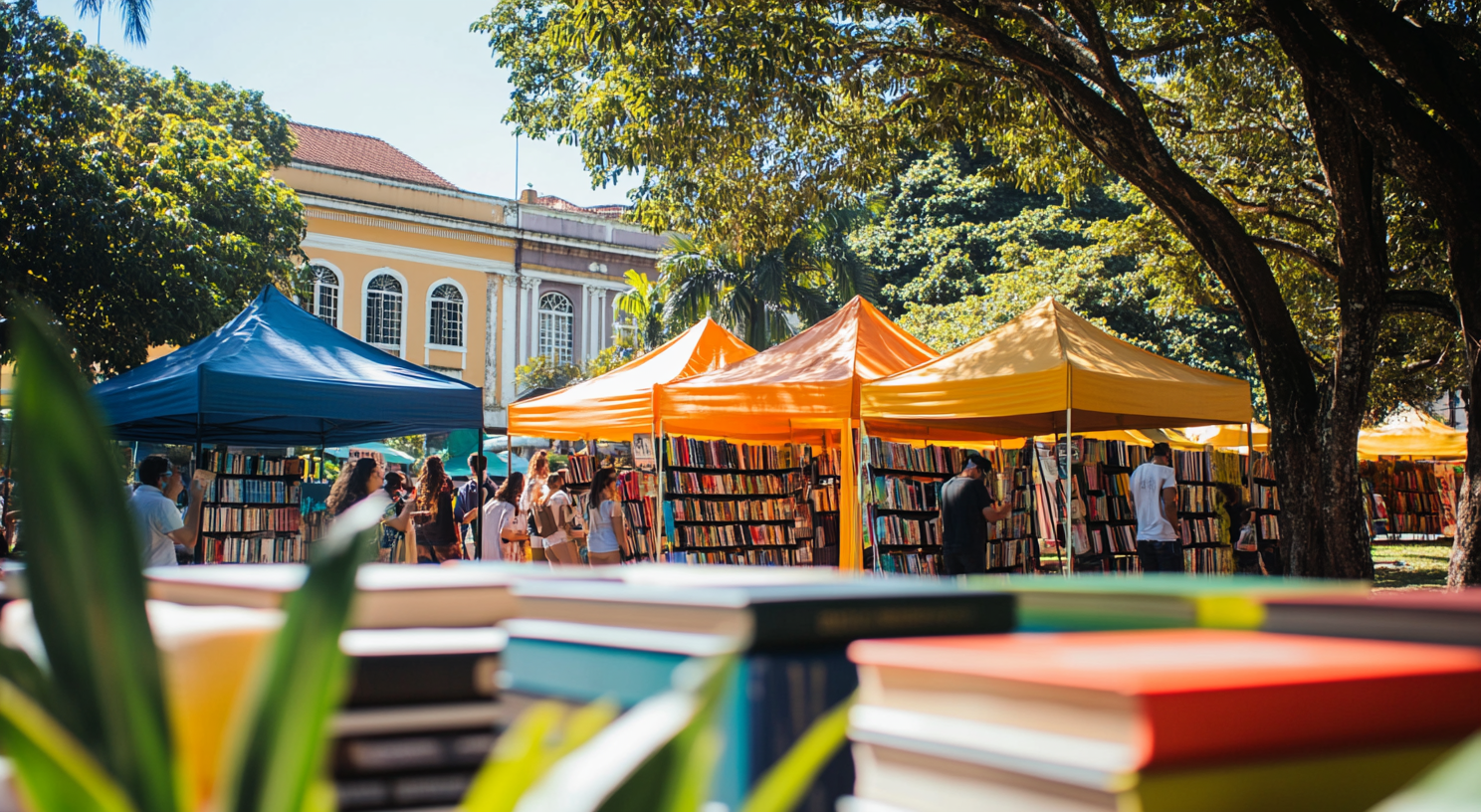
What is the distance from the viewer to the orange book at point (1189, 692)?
1.56ft

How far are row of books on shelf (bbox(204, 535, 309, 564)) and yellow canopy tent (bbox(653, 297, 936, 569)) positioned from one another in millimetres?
4205

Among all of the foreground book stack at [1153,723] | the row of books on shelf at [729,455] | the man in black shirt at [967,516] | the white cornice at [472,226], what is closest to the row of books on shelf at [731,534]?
the row of books on shelf at [729,455]

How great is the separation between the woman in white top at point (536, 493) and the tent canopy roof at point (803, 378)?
3.94 ft

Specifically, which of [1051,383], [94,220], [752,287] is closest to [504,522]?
[1051,383]

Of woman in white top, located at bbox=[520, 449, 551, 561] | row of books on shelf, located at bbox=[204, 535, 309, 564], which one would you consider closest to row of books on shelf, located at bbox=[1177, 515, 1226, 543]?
woman in white top, located at bbox=[520, 449, 551, 561]

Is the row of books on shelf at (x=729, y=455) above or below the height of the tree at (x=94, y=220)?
below

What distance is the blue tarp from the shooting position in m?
7.45

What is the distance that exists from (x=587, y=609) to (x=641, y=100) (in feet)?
30.0

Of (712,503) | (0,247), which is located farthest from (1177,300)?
(0,247)

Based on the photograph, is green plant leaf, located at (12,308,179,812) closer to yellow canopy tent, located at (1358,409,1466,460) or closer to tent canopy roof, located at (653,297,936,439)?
tent canopy roof, located at (653,297,936,439)

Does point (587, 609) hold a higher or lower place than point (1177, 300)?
lower

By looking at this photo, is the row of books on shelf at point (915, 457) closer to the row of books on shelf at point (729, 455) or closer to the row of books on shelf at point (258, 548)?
the row of books on shelf at point (729, 455)

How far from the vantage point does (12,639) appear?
680 mm

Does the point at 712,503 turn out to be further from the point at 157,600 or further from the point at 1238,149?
the point at 157,600
